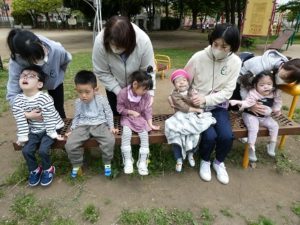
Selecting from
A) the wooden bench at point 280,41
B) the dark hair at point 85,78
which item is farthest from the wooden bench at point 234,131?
the wooden bench at point 280,41

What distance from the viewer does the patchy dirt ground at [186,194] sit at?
2350 millimetres

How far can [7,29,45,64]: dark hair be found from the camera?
7.13ft

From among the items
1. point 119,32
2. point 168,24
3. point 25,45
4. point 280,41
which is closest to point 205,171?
point 119,32

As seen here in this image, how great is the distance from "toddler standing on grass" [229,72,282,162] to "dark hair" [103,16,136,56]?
4.36 feet

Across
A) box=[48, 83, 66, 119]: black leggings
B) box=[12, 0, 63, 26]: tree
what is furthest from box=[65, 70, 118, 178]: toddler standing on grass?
box=[12, 0, 63, 26]: tree

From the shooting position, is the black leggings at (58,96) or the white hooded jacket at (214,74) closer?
the white hooded jacket at (214,74)

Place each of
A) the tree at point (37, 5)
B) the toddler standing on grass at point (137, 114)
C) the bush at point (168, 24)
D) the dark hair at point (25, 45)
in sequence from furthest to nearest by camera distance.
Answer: the tree at point (37, 5), the bush at point (168, 24), the toddler standing on grass at point (137, 114), the dark hair at point (25, 45)

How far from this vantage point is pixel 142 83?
2520mm

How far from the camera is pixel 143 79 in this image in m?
2.52

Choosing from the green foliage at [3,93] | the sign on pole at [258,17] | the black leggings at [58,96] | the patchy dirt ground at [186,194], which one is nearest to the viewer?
the patchy dirt ground at [186,194]

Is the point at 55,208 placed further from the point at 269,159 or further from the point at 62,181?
the point at 269,159

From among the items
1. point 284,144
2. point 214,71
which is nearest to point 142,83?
point 214,71

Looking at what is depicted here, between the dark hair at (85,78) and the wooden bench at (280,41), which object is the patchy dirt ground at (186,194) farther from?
the wooden bench at (280,41)

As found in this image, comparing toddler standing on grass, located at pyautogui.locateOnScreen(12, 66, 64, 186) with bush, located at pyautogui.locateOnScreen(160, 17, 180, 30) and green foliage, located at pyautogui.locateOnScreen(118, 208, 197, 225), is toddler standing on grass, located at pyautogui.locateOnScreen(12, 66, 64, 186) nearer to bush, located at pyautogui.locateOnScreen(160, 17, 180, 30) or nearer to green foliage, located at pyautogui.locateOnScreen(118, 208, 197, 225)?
green foliage, located at pyautogui.locateOnScreen(118, 208, 197, 225)
